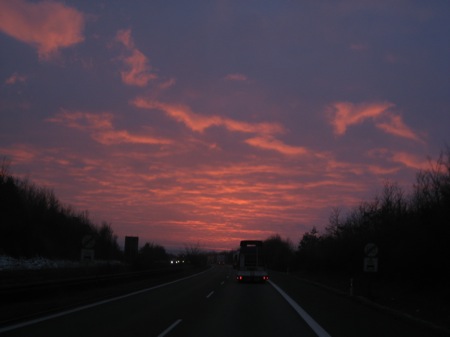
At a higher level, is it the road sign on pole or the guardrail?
the road sign on pole

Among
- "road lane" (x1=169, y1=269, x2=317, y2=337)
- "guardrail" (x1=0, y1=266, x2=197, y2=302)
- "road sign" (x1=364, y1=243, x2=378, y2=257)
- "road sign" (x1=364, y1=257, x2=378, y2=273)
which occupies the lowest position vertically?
"road lane" (x1=169, y1=269, x2=317, y2=337)

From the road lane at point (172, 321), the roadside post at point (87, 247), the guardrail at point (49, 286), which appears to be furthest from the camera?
the roadside post at point (87, 247)

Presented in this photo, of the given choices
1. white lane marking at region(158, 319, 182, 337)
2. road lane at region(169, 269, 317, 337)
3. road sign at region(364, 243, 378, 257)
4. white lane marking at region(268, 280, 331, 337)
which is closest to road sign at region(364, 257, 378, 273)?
road sign at region(364, 243, 378, 257)

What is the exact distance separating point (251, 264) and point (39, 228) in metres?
39.8

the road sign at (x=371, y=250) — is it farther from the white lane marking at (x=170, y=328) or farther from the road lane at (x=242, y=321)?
the white lane marking at (x=170, y=328)

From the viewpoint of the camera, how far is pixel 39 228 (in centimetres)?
6800

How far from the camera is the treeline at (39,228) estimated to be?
55.8m


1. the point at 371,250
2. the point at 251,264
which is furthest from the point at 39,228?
the point at 371,250

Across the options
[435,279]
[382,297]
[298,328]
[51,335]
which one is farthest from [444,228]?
[51,335]

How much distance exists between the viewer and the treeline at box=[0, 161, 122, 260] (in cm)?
5575

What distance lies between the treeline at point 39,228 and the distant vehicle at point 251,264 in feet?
37.7

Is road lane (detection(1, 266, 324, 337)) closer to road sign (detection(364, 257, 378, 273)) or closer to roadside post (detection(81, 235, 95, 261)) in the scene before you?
roadside post (detection(81, 235, 95, 261))

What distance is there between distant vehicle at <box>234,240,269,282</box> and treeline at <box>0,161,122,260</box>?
11486mm

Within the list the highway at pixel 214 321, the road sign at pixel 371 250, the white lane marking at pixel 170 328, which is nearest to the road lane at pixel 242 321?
the highway at pixel 214 321
